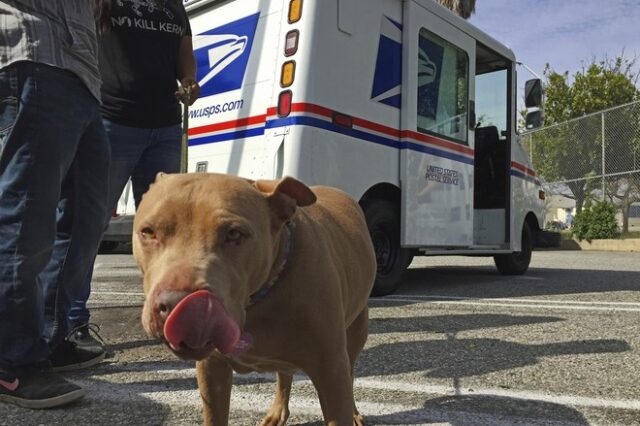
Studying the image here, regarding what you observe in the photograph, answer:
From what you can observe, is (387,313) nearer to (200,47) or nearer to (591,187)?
(200,47)

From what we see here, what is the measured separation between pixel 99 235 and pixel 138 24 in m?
1.23

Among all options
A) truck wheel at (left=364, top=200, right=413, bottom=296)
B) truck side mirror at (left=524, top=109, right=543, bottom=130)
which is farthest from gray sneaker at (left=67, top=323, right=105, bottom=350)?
truck side mirror at (left=524, top=109, right=543, bottom=130)

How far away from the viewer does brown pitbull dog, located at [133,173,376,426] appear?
1.28 metres

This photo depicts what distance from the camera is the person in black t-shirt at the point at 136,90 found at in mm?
3119

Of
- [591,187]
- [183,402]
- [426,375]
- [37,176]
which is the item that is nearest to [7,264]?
[37,176]

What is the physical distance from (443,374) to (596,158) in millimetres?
14172

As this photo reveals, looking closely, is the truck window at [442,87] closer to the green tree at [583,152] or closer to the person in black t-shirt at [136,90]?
the person in black t-shirt at [136,90]

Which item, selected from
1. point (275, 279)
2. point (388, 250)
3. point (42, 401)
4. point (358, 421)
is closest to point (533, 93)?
point (388, 250)

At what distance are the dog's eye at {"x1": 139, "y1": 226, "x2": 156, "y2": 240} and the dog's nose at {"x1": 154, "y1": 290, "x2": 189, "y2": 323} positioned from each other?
0.27 meters

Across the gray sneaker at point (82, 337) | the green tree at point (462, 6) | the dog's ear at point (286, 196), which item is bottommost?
the gray sneaker at point (82, 337)

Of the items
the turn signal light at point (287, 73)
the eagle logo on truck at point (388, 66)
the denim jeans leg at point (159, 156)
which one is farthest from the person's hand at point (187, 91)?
the eagle logo on truck at point (388, 66)

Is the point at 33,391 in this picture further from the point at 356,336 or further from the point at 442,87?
the point at 442,87

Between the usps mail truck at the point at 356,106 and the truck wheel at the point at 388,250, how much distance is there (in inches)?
0.5

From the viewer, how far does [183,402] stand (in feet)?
7.52
